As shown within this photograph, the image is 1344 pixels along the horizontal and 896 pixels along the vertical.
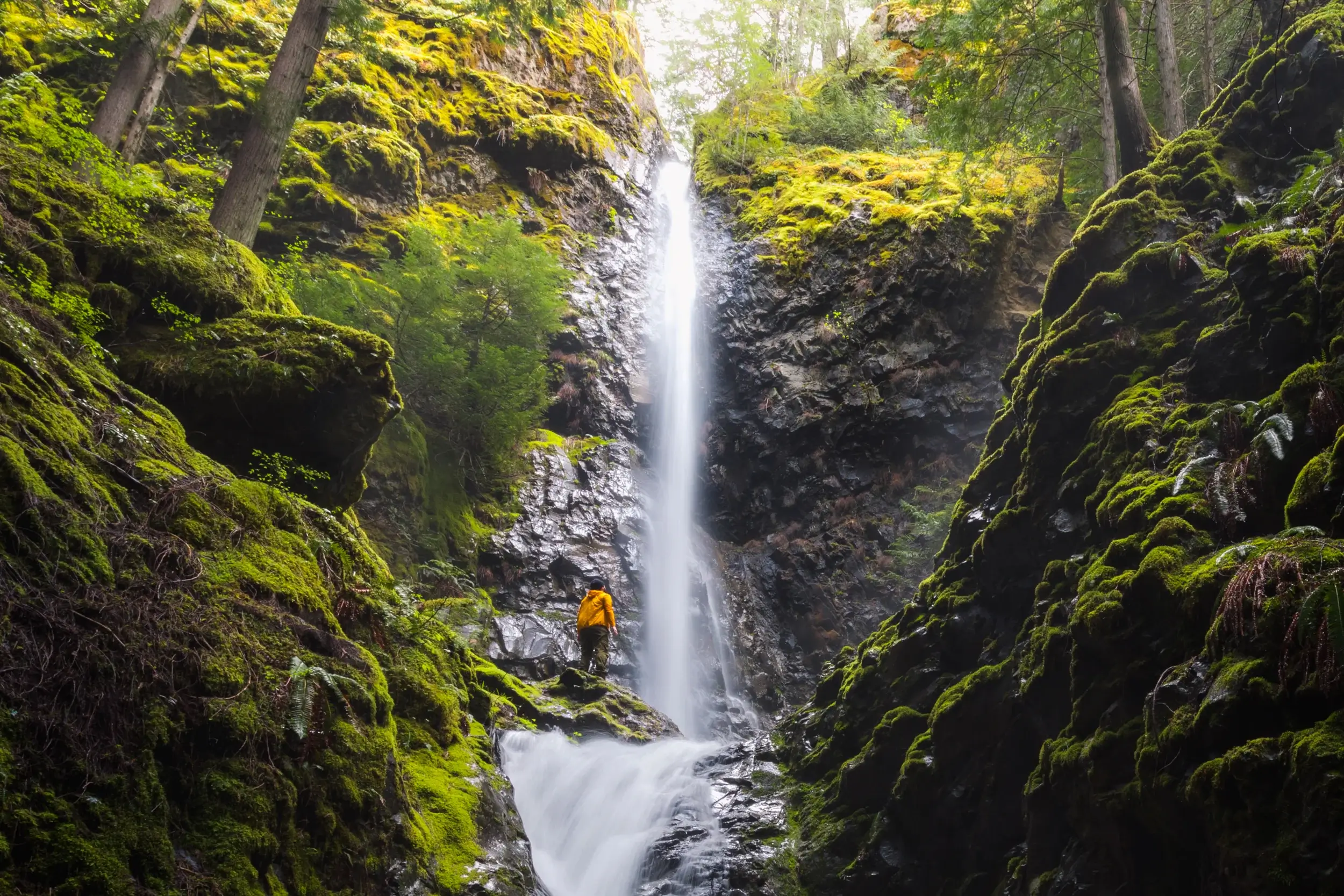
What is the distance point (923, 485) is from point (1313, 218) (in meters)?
10.1

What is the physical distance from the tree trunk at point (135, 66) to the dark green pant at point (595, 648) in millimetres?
8191

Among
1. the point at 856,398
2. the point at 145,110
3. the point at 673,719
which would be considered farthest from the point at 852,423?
the point at 145,110

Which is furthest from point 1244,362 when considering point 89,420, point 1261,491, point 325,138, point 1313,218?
point 325,138

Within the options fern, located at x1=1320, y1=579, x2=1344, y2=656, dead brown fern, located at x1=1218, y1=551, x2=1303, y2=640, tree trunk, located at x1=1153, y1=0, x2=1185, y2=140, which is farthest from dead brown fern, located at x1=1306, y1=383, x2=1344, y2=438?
tree trunk, located at x1=1153, y1=0, x2=1185, y2=140

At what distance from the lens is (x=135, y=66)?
904 centimetres

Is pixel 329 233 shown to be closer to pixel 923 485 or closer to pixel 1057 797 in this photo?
pixel 923 485

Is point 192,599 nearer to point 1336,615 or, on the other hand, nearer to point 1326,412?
point 1336,615

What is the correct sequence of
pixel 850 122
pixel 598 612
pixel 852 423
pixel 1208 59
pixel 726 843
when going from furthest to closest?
pixel 850 122 < pixel 852 423 < pixel 1208 59 < pixel 598 612 < pixel 726 843

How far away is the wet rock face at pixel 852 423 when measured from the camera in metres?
15.3

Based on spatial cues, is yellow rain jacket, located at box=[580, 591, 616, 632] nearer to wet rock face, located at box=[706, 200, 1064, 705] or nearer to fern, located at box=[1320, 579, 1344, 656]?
wet rock face, located at box=[706, 200, 1064, 705]

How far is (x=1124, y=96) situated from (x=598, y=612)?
8969 mm

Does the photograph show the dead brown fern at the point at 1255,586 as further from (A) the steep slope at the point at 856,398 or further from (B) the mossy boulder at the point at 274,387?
(A) the steep slope at the point at 856,398

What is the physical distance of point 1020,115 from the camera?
38.4ft

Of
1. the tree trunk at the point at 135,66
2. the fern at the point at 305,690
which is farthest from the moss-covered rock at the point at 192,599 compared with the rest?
the tree trunk at the point at 135,66
